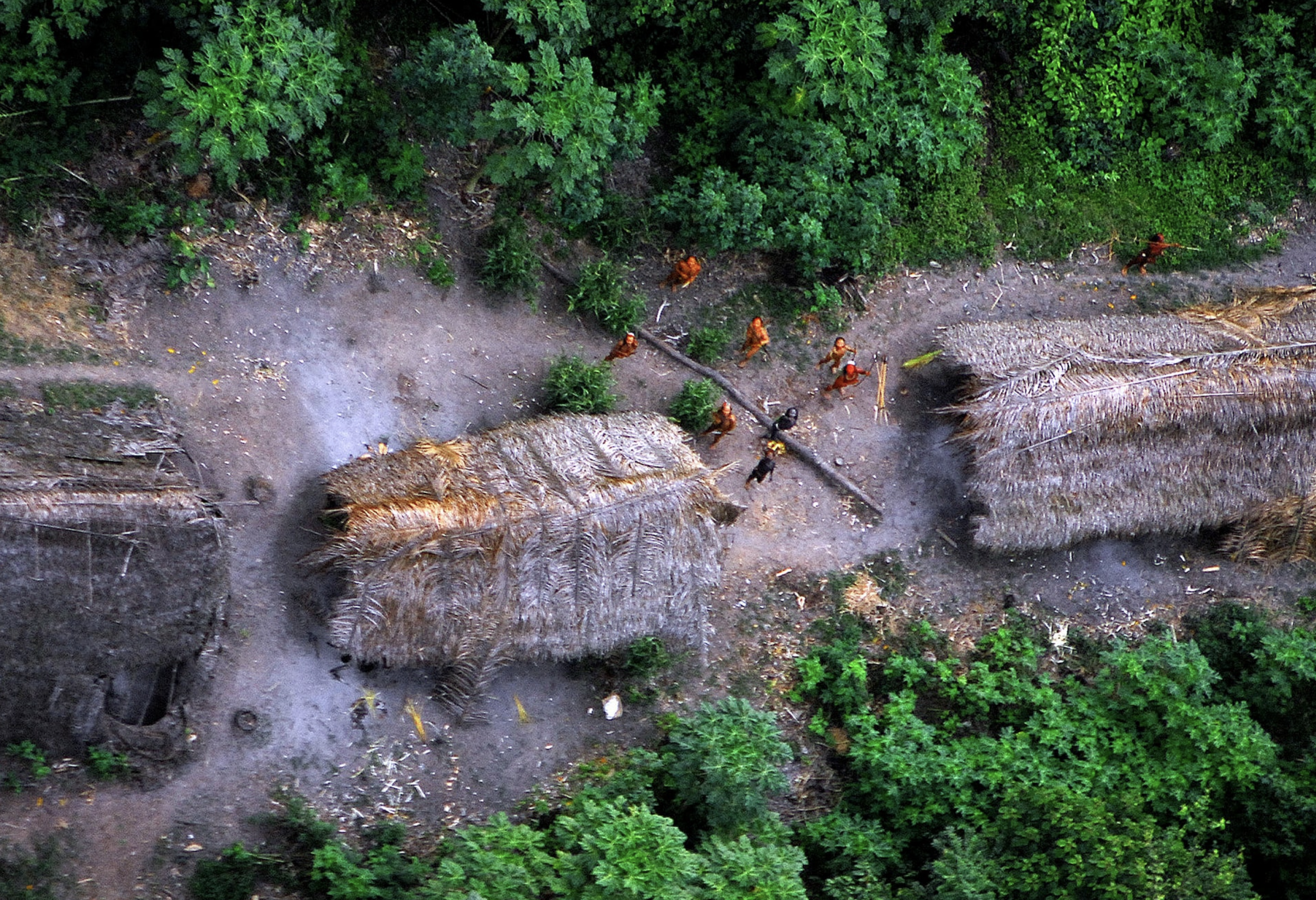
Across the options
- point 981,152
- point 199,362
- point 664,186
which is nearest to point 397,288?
point 199,362

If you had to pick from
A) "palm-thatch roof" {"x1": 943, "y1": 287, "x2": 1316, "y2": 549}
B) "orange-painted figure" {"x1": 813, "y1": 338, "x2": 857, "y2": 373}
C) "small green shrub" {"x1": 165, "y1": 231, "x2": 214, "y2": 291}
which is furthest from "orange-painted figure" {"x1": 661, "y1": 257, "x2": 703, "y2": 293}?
"small green shrub" {"x1": 165, "y1": 231, "x2": 214, "y2": 291}

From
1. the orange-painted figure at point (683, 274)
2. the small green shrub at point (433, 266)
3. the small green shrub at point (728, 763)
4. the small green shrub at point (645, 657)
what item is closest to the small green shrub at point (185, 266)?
the small green shrub at point (433, 266)

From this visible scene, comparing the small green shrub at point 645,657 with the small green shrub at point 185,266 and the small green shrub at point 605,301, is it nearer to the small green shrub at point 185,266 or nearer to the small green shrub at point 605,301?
the small green shrub at point 605,301

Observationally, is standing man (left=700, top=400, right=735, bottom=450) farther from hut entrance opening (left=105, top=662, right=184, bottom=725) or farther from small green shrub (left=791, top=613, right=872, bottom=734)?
hut entrance opening (left=105, top=662, right=184, bottom=725)

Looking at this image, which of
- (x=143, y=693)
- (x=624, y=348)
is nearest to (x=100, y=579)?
(x=143, y=693)

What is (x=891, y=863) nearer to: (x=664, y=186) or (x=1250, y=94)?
(x=664, y=186)
